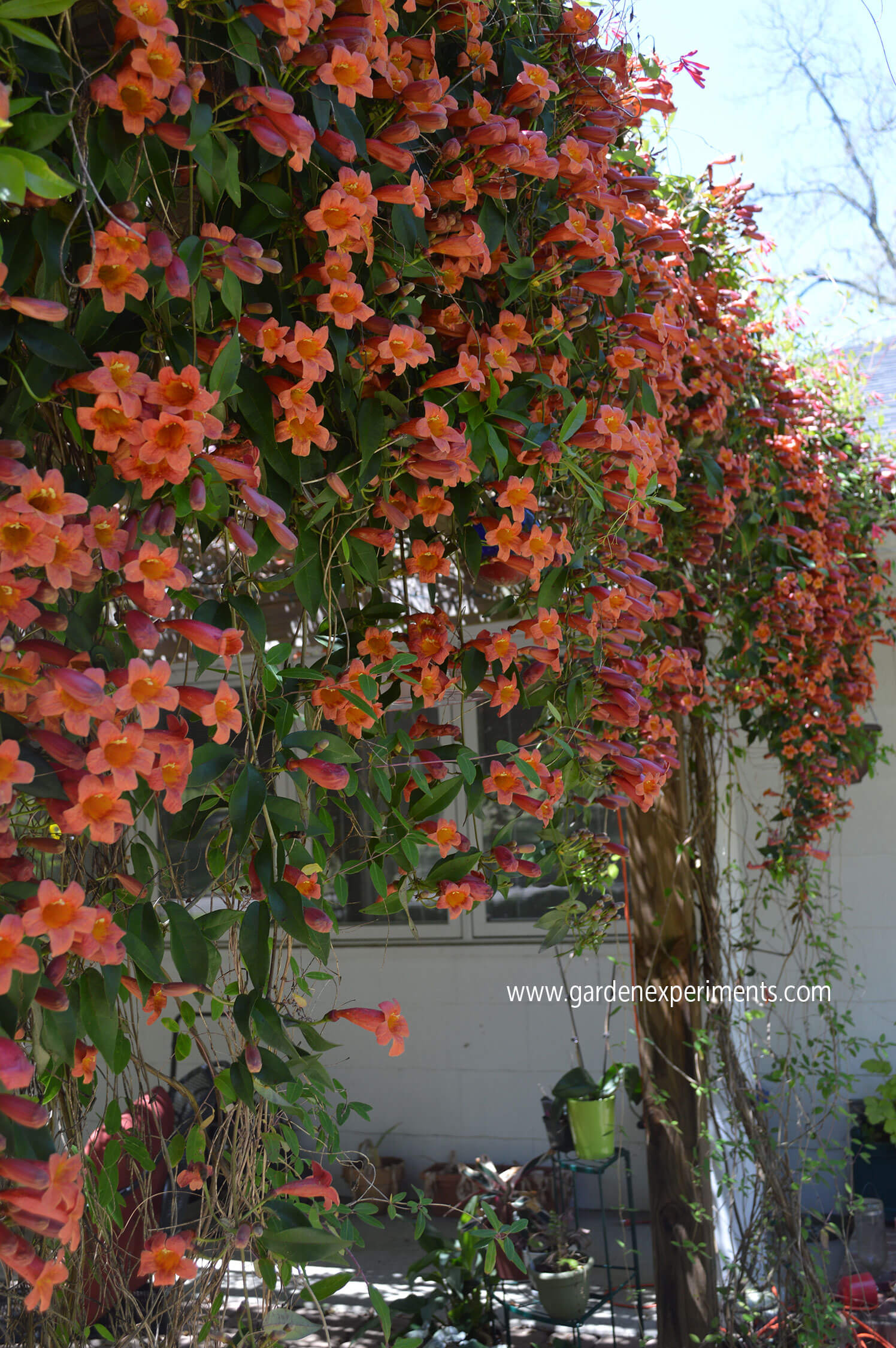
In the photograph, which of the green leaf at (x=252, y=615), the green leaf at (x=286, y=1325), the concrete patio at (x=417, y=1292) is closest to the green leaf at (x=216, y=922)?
the green leaf at (x=252, y=615)

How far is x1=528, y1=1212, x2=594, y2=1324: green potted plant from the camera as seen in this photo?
3.14 meters

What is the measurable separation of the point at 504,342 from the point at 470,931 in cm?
445

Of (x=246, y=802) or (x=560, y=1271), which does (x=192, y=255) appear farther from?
(x=560, y=1271)

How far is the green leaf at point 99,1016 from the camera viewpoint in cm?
58

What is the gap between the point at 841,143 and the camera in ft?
26.0

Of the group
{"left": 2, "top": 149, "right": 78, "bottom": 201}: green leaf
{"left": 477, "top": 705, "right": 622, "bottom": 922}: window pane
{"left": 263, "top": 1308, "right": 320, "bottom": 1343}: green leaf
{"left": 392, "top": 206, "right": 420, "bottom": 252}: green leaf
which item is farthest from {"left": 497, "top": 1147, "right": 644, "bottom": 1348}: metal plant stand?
{"left": 2, "top": 149, "right": 78, "bottom": 201}: green leaf

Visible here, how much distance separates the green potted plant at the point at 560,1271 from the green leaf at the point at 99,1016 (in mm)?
3093

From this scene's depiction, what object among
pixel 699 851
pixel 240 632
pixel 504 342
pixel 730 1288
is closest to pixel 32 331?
pixel 240 632

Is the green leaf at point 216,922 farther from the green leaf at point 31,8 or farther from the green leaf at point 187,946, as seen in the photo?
the green leaf at point 31,8

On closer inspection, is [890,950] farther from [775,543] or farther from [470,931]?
[775,543]

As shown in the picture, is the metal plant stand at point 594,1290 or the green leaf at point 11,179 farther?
the metal plant stand at point 594,1290

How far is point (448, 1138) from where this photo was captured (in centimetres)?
498

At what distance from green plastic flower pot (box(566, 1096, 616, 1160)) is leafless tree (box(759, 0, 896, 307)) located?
20.7 ft

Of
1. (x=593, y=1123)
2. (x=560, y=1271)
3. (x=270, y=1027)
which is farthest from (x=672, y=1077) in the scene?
(x=270, y=1027)
